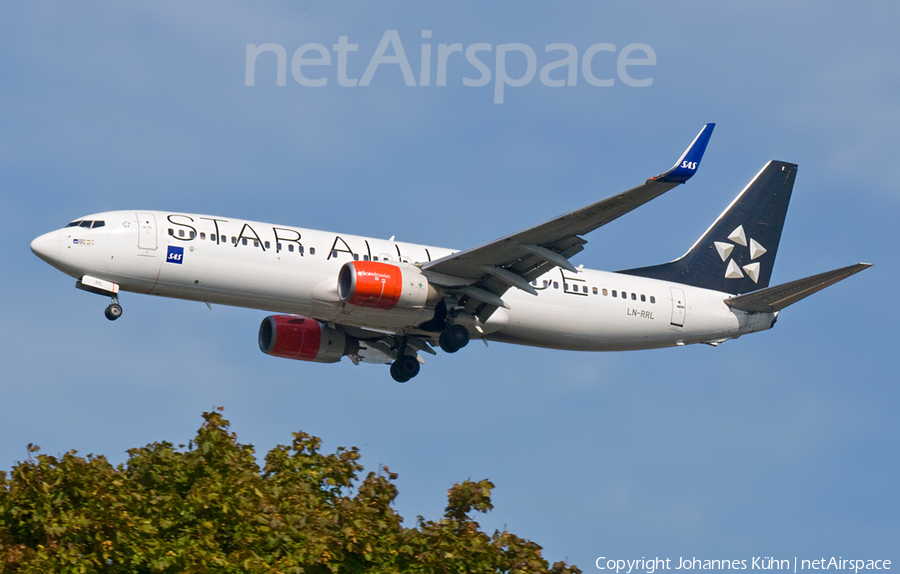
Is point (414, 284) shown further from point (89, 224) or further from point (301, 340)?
point (89, 224)

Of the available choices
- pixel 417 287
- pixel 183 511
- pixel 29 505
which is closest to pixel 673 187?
pixel 417 287

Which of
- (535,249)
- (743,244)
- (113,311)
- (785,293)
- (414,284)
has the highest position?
(743,244)

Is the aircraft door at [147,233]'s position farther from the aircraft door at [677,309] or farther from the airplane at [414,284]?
the aircraft door at [677,309]

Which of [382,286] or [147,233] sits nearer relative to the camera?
[147,233]

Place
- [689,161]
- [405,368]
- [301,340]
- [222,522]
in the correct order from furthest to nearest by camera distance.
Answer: [405,368]
[301,340]
[689,161]
[222,522]

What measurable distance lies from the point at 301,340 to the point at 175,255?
7583mm

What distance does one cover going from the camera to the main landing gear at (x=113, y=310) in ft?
117

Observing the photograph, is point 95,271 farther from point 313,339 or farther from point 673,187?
point 673,187

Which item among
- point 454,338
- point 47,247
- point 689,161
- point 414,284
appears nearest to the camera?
point 689,161

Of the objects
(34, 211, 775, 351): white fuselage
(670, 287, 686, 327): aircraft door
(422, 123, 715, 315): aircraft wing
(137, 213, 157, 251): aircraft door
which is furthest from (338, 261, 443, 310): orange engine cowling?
(670, 287, 686, 327): aircraft door

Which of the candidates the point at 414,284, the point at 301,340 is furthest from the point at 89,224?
the point at 414,284

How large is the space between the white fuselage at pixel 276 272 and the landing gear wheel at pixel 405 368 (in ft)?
10.5

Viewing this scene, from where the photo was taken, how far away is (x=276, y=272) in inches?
1417

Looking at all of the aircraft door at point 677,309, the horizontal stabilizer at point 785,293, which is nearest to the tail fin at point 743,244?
the aircraft door at point 677,309
